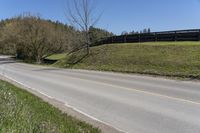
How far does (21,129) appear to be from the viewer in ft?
21.0

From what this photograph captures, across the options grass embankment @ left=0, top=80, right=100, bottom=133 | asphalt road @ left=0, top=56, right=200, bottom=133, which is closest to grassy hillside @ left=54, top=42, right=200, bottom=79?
asphalt road @ left=0, top=56, right=200, bottom=133

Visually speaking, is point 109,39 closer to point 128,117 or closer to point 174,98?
point 174,98

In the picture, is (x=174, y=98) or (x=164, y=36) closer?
(x=174, y=98)

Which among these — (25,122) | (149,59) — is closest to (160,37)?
(149,59)

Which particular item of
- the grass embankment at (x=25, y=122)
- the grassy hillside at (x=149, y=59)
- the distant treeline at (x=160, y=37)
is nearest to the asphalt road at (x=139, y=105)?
the grass embankment at (x=25, y=122)

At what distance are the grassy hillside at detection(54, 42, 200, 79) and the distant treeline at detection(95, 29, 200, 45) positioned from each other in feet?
6.07

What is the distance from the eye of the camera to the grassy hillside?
27.0 m

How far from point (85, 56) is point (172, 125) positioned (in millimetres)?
34260

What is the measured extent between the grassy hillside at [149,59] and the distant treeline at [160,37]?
6.07 ft

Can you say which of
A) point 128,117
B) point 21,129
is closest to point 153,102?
point 128,117

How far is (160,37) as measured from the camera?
40312 millimetres

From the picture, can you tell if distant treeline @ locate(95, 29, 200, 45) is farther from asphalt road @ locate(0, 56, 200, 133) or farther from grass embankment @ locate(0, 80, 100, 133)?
grass embankment @ locate(0, 80, 100, 133)

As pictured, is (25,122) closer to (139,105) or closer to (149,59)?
(139,105)

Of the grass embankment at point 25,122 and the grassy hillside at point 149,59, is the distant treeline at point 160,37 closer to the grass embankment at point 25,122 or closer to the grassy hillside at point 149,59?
the grassy hillside at point 149,59
